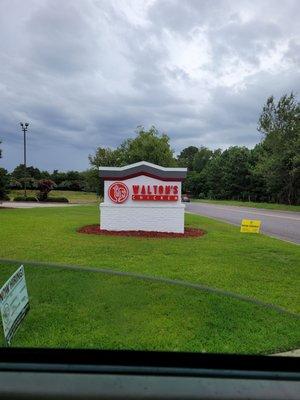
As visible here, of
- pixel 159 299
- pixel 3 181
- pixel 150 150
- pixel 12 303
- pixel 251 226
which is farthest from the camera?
pixel 150 150

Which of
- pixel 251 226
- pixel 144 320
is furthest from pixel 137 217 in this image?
pixel 144 320

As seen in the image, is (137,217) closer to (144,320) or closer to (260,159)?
(144,320)

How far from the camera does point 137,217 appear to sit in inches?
566

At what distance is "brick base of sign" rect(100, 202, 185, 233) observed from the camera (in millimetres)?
14336

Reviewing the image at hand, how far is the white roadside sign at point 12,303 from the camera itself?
3.45 metres

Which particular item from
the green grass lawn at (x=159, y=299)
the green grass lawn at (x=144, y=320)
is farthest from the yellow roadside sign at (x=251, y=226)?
the green grass lawn at (x=144, y=320)

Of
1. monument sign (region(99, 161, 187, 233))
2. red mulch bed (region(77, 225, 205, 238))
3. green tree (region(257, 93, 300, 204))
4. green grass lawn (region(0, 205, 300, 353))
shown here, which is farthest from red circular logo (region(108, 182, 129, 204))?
green tree (region(257, 93, 300, 204))

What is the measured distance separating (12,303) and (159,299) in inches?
112

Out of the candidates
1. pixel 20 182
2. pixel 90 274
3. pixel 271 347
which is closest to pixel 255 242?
pixel 90 274

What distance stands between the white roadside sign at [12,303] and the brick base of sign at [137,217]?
34.1ft

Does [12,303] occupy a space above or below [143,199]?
below

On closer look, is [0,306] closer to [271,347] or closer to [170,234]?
[271,347]

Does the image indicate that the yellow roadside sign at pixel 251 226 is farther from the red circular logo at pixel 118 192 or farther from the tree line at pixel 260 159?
the tree line at pixel 260 159

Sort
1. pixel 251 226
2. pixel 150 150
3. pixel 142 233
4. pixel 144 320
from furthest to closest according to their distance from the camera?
pixel 150 150, pixel 251 226, pixel 142 233, pixel 144 320
